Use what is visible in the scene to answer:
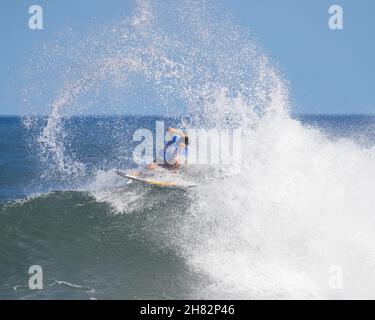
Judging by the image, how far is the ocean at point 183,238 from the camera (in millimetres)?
10633

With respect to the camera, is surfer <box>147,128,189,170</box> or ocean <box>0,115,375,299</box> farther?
surfer <box>147,128,189,170</box>

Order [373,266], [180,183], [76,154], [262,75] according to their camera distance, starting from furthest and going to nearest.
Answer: [76,154], [262,75], [180,183], [373,266]

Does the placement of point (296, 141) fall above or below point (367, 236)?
above

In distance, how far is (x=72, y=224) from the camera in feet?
47.6

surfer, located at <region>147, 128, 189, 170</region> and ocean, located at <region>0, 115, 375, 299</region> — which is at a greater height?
surfer, located at <region>147, 128, 189, 170</region>

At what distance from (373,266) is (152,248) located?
19.1ft

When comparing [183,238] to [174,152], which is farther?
[174,152]

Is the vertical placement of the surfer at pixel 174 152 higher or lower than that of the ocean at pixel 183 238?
higher

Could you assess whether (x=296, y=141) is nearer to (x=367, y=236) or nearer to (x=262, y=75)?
(x=262, y=75)

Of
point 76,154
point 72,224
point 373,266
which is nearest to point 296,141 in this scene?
point 373,266

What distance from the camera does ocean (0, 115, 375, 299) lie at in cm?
1063

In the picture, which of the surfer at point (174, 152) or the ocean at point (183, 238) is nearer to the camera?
the ocean at point (183, 238)

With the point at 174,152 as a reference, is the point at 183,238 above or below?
below

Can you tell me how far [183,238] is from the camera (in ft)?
42.4
